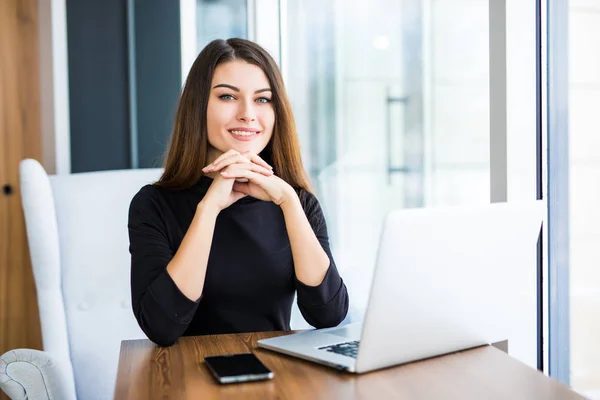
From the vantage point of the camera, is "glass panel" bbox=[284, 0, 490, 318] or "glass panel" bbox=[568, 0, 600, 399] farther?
"glass panel" bbox=[284, 0, 490, 318]

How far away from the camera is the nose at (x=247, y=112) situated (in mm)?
1467

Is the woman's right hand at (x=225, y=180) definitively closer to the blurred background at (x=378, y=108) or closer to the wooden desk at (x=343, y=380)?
the wooden desk at (x=343, y=380)

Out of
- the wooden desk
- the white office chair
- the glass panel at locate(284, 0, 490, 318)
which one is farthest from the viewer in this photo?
the white office chair

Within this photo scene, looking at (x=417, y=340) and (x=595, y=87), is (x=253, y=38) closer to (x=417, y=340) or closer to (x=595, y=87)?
(x=595, y=87)

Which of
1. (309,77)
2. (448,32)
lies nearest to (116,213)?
(309,77)

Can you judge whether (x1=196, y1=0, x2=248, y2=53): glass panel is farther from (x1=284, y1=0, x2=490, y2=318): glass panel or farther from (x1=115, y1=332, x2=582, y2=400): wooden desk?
(x1=115, y1=332, x2=582, y2=400): wooden desk

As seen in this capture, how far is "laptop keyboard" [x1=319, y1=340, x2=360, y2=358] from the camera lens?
98cm

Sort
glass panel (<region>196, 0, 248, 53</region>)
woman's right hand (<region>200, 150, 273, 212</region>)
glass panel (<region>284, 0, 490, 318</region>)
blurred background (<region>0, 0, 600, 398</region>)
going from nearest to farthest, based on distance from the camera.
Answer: woman's right hand (<region>200, 150, 273, 212</region>), blurred background (<region>0, 0, 600, 398</region>), glass panel (<region>284, 0, 490, 318</region>), glass panel (<region>196, 0, 248, 53</region>)

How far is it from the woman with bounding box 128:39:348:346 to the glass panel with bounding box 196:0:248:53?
1.14m

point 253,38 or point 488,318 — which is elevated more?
point 253,38

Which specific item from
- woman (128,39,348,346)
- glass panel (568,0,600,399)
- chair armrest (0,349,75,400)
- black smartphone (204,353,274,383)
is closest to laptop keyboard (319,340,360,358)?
black smartphone (204,353,274,383)

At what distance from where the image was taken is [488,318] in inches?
39.9

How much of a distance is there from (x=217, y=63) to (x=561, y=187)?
2.75 ft

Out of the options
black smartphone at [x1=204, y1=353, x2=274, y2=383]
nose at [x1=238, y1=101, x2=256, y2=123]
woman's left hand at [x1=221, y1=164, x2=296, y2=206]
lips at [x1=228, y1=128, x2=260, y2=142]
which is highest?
nose at [x1=238, y1=101, x2=256, y2=123]
